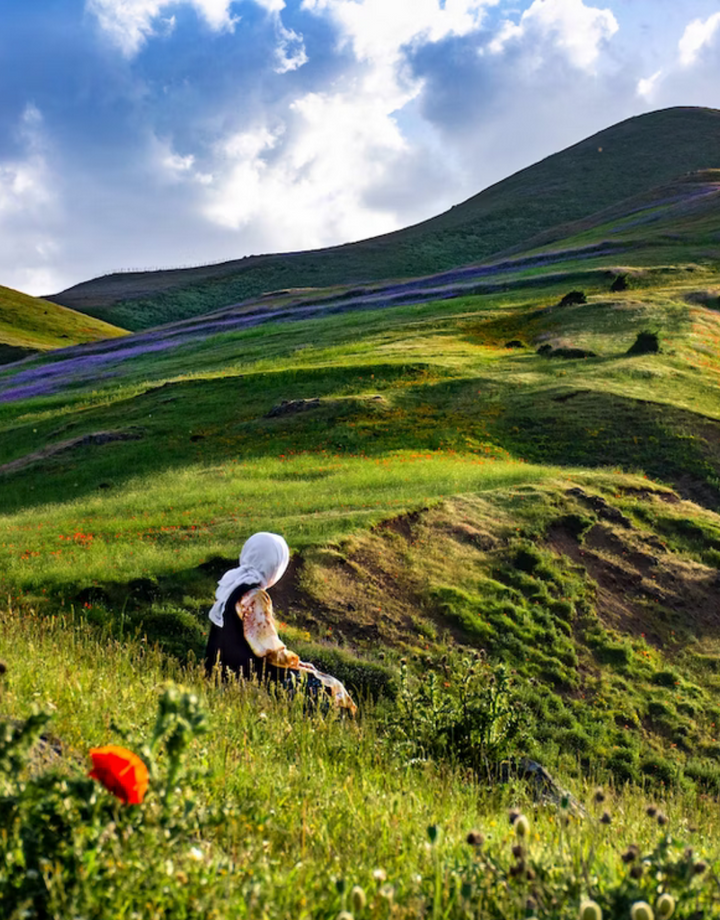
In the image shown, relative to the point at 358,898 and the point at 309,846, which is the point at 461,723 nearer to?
the point at 309,846

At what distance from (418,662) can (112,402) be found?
110 feet

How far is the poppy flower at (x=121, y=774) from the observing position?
11.7ft

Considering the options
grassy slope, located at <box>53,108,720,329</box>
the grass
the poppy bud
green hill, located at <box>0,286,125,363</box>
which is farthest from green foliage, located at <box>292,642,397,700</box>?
grassy slope, located at <box>53,108,720,329</box>

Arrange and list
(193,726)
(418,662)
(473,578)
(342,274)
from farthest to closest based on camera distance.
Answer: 1. (342,274)
2. (473,578)
3. (418,662)
4. (193,726)

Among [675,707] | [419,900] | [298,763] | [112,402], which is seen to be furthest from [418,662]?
[112,402]

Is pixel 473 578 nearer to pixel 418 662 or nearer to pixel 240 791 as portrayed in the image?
pixel 418 662

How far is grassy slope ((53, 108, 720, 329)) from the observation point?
136m

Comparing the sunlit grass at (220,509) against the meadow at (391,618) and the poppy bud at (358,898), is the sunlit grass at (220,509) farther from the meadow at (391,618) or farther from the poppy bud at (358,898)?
the poppy bud at (358,898)

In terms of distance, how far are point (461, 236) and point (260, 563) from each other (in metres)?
141

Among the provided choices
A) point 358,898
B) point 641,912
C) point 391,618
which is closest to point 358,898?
point 358,898

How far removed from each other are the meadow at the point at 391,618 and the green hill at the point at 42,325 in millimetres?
59239

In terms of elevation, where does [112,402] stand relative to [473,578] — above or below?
above

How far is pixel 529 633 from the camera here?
18.3 meters

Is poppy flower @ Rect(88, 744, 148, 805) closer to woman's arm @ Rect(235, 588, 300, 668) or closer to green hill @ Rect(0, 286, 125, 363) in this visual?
woman's arm @ Rect(235, 588, 300, 668)
